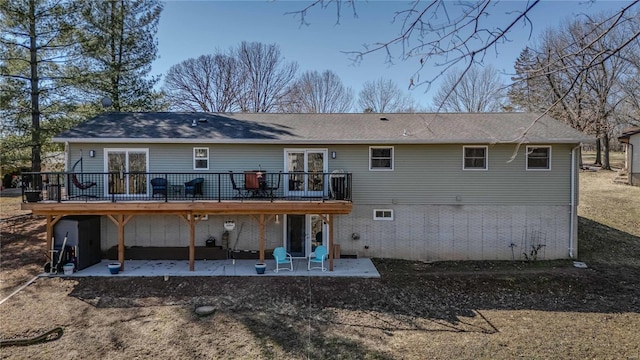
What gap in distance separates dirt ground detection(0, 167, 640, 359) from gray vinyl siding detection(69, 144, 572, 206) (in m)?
2.20

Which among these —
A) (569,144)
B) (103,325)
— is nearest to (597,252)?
(569,144)

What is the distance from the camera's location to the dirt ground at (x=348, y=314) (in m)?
6.49

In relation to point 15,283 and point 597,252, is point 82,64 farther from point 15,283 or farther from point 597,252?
point 597,252

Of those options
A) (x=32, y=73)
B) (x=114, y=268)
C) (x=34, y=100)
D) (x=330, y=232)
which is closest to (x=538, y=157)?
(x=330, y=232)

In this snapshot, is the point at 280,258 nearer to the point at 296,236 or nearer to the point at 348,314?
the point at 296,236

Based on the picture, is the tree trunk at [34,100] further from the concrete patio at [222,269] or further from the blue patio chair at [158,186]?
the blue patio chair at [158,186]

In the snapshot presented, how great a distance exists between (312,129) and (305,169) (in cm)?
163

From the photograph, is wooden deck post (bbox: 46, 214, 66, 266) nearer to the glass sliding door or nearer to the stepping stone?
the stepping stone

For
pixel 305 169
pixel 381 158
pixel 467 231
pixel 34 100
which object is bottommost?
pixel 467 231

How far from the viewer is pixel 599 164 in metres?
29.0

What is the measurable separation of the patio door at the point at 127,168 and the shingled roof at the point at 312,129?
607 mm

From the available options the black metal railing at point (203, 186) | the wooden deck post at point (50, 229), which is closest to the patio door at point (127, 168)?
the black metal railing at point (203, 186)

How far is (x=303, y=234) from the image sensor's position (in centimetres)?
1194

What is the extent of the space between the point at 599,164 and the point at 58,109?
37.7 metres
